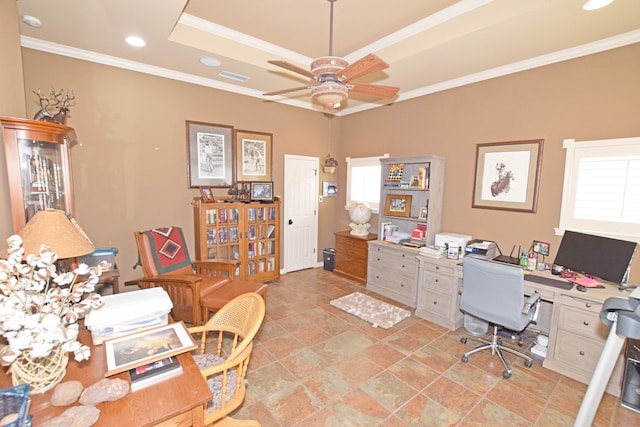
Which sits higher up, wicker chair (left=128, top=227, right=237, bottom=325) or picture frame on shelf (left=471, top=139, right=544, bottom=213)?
A: picture frame on shelf (left=471, top=139, right=544, bottom=213)

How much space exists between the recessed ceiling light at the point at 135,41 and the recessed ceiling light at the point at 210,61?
578 millimetres

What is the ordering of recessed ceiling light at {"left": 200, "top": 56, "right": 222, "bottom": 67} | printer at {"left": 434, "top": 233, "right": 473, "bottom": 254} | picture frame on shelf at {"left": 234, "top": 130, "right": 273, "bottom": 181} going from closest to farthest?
1. recessed ceiling light at {"left": 200, "top": 56, "right": 222, "bottom": 67}
2. printer at {"left": 434, "top": 233, "right": 473, "bottom": 254}
3. picture frame on shelf at {"left": 234, "top": 130, "right": 273, "bottom": 181}

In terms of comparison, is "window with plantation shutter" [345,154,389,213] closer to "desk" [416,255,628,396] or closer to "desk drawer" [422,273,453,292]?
"desk drawer" [422,273,453,292]

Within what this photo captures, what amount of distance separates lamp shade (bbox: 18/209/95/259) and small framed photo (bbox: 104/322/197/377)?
51 cm

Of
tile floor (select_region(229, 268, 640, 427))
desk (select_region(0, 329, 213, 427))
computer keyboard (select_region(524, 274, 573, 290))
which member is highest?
computer keyboard (select_region(524, 274, 573, 290))

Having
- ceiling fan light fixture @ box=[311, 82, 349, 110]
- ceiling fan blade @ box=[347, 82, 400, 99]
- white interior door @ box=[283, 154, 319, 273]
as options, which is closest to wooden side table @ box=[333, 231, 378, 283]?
white interior door @ box=[283, 154, 319, 273]

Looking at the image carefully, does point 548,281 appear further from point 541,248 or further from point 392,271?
point 392,271

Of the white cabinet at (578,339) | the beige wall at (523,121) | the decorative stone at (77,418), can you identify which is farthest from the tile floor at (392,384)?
the beige wall at (523,121)

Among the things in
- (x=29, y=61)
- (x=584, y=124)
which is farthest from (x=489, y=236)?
(x=29, y=61)

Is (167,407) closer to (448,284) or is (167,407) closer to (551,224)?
(448,284)

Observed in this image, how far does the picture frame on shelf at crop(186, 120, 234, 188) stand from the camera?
13.3ft

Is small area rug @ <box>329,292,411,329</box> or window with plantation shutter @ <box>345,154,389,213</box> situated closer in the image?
small area rug @ <box>329,292,411,329</box>

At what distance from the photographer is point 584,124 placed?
114 inches

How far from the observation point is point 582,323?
8.15ft
